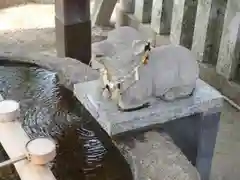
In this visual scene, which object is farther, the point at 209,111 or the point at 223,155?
the point at 223,155

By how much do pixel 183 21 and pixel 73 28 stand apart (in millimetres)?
728

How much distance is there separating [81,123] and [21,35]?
194 cm

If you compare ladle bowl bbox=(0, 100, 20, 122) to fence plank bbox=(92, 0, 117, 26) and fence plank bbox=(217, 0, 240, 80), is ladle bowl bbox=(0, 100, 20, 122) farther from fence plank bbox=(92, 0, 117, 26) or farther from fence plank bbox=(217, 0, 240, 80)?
fence plank bbox=(92, 0, 117, 26)

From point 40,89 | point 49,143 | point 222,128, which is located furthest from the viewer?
point 222,128

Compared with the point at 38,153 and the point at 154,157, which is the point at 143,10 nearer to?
the point at 154,157

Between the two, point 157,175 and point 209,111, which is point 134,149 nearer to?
point 157,175

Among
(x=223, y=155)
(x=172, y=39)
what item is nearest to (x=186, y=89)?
(x=223, y=155)

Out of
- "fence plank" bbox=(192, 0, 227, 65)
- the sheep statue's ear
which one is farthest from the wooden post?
the sheep statue's ear

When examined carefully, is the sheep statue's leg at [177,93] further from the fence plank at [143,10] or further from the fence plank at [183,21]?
the fence plank at [143,10]

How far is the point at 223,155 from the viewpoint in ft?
7.19

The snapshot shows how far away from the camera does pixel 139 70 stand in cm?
131

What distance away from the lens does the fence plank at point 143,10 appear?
3.12 m

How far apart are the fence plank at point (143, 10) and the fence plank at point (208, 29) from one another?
50 cm

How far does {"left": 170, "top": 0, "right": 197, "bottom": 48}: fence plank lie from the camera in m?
2.79
